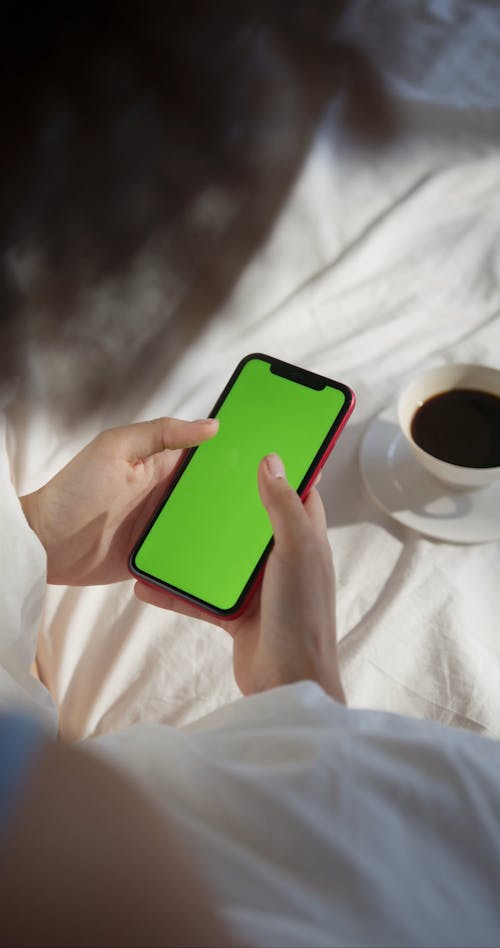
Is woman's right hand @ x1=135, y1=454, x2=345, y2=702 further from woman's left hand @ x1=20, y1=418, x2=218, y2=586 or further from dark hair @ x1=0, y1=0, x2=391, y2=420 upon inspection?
dark hair @ x1=0, y1=0, x2=391, y2=420

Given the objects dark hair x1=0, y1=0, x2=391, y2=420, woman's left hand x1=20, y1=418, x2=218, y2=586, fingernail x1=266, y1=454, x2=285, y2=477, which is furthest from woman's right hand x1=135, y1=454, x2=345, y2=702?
dark hair x1=0, y1=0, x2=391, y2=420

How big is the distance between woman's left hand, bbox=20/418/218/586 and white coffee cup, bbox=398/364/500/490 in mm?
153

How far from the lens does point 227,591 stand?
684 mm

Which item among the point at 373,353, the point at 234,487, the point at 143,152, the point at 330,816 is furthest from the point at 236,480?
the point at 143,152

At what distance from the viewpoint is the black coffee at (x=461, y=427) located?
2.29 feet

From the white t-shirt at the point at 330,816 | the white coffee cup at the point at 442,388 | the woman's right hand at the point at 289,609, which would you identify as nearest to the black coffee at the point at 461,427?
the white coffee cup at the point at 442,388

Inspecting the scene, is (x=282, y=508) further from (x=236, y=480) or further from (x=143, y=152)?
(x=143, y=152)

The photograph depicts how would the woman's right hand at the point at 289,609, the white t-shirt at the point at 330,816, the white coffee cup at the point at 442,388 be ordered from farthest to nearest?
the white coffee cup at the point at 442,388 < the woman's right hand at the point at 289,609 < the white t-shirt at the point at 330,816

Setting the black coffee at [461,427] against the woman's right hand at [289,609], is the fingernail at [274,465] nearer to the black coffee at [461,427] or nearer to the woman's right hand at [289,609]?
the woman's right hand at [289,609]

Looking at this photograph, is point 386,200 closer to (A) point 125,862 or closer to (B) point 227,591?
(B) point 227,591

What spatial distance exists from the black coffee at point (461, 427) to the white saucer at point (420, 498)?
0.04 metres

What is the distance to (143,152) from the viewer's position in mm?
1131

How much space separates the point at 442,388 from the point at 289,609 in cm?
24

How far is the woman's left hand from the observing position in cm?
72
